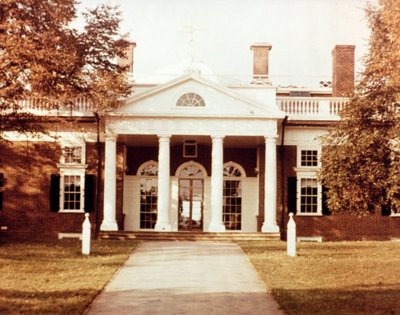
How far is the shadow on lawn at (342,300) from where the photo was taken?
11.1 m

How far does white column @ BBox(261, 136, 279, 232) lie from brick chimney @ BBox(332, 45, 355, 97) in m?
5.92

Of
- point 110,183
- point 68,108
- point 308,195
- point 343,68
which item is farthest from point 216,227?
point 343,68

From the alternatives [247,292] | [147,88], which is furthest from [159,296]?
[147,88]

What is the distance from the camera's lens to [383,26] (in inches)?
795

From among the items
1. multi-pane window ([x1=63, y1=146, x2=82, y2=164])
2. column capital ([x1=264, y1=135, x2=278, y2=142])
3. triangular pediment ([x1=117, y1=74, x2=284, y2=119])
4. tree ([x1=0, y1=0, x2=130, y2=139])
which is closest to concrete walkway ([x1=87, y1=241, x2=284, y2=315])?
tree ([x1=0, y1=0, x2=130, y2=139])

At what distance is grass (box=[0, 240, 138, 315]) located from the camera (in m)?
11.6

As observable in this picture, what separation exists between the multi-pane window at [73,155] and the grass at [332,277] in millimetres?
10012

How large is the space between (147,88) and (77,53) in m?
8.10

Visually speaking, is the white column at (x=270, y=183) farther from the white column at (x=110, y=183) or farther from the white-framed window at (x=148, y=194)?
the white column at (x=110, y=183)

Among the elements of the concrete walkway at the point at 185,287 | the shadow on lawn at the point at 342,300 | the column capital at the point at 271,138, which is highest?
the column capital at the point at 271,138

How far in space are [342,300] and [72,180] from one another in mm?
19186

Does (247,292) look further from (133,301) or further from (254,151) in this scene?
(254,151)

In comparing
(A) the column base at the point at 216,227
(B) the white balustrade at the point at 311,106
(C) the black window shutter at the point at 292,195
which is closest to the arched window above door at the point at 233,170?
(C) the black window shutter at the point at 292,195

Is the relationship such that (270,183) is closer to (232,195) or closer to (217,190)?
(217,190)
